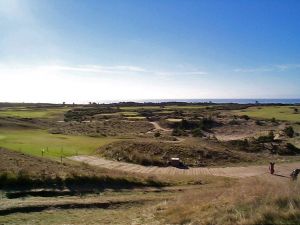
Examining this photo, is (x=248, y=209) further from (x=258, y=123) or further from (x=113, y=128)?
(x=258, y=123)

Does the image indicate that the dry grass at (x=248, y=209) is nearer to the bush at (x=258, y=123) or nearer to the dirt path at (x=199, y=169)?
the dirt path at (x=199, y=169)

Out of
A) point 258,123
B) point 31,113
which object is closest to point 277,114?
point 258,123

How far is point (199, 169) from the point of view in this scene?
36.8 m

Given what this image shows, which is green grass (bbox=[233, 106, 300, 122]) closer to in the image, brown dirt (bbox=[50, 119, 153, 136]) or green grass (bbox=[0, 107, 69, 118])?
brown dirt (bbox=[50, 119, 153, 136])

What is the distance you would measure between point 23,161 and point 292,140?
4208cm

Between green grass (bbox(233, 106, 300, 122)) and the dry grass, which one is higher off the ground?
the dry grass

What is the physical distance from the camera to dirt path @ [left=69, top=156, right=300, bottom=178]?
112 feet

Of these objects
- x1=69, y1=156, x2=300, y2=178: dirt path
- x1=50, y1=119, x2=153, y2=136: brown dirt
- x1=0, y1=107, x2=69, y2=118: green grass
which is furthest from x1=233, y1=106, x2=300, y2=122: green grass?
x1=0, y1=107, x2=69, y2=118: green grass

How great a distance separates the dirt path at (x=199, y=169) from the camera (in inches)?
1346

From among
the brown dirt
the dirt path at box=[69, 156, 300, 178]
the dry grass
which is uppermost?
the dry grass

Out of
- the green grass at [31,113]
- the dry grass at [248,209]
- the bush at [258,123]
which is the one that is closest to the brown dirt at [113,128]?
the bush at [258,123]

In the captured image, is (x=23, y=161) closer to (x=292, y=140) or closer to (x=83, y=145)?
(x=83, y=145)

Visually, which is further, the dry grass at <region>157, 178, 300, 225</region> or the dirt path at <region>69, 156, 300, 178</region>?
the dirt path at <region>69, 156, 300, 178</region>

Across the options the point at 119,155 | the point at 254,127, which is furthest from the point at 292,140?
the point at 119,155
